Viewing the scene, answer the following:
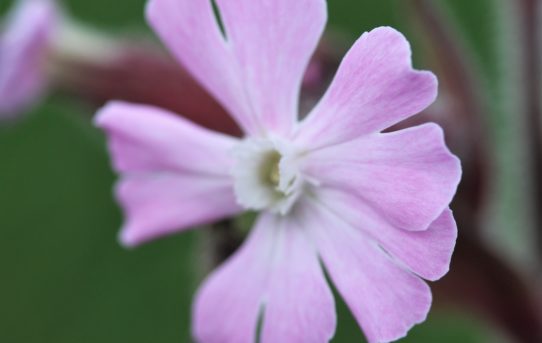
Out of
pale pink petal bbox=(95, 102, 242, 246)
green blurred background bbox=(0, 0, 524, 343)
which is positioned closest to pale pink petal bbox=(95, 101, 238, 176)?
pale pink petal bbox=(95, 102, 242, 246)

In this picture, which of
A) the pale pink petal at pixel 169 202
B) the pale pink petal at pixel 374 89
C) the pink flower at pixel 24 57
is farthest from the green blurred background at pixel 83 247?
the pale pink petal at pixel 374 89

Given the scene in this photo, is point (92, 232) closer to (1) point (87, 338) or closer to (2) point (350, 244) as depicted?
(1) point (87, 338)

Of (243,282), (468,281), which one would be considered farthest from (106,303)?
(243,282)

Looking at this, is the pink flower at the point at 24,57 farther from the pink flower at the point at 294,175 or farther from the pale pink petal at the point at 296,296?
the pale pink petal at the point at 296,296

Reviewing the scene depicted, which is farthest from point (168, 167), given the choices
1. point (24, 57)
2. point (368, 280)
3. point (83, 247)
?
point (83, 247)

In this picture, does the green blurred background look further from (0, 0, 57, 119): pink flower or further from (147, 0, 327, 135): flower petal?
(147, 0, 327, 135): flower petal

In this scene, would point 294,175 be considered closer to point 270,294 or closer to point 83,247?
point 270,294
